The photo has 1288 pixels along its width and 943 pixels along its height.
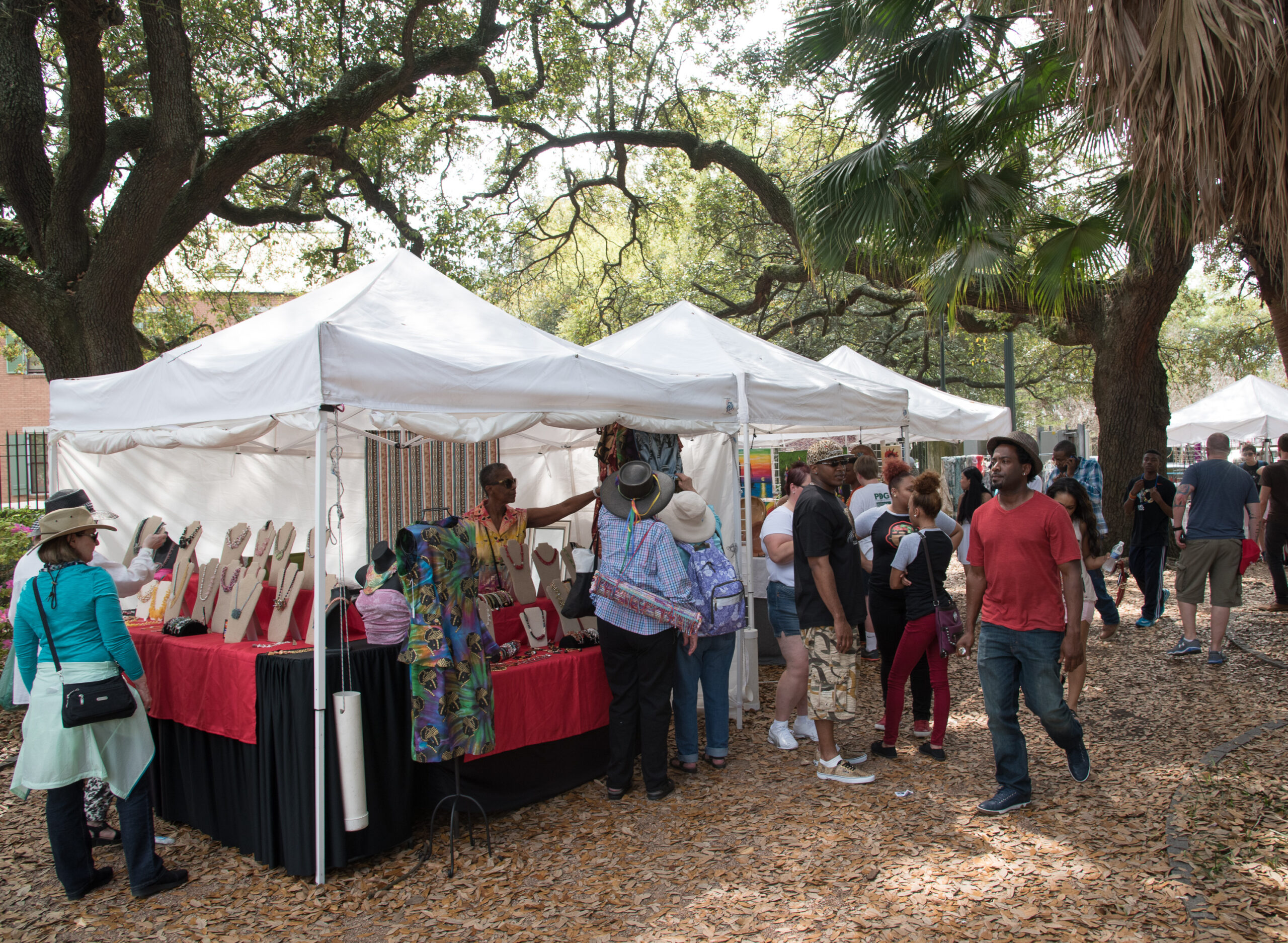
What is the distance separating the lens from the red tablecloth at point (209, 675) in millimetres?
4012

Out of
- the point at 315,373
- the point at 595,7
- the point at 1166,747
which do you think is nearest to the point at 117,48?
the point at 595,7

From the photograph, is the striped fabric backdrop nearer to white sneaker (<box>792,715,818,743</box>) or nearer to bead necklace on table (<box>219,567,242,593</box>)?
bead necklace on table (<box>219,567,242,593</box>)

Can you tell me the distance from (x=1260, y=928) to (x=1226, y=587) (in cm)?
472

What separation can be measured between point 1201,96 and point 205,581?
18.3 ft

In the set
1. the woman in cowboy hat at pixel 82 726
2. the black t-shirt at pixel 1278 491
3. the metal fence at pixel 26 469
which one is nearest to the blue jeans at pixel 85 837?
the woman in cowboy hat at pixel 82 726

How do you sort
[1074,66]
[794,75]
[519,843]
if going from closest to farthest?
[519,843]
[1074,66]
[794,75]

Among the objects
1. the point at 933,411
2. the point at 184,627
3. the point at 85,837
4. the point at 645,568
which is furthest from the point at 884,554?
the point at 933,411

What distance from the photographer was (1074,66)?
15.2 feet

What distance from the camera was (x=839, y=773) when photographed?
Result: 4840 millimetres

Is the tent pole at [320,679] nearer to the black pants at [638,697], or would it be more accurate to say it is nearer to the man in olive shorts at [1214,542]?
the black pants at [638,697]

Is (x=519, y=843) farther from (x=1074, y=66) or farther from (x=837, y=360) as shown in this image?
(x=837, y=360)

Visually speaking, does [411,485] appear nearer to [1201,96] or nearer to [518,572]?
[518,572]

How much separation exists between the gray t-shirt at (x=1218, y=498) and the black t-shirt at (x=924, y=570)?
3.52m

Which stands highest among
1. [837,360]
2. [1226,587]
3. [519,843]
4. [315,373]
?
[837,360]
